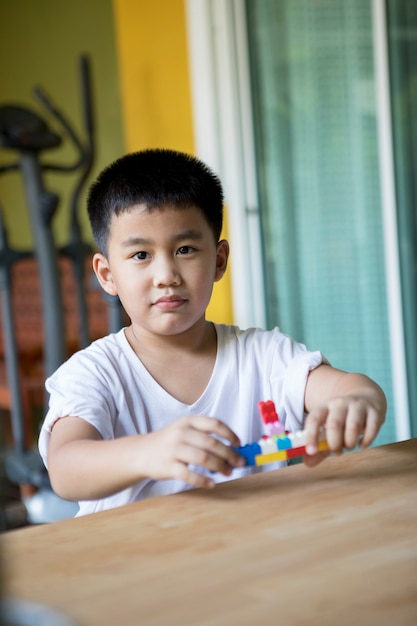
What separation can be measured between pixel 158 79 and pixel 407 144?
136cm

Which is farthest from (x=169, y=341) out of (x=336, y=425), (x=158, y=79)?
(x=158, y=79)

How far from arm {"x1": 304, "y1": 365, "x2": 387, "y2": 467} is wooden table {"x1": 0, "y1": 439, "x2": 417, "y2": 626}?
3 cm

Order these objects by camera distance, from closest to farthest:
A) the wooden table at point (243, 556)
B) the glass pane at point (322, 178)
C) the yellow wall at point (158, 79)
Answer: the wooden table at point (243, 556), the glass pane at point (322, 178), the yellow wall at point (158, 79)

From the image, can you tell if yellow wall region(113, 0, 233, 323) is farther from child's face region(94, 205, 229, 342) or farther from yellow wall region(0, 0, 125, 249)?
child's face region(94, 205, 229, 342)

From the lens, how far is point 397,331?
8.20ft

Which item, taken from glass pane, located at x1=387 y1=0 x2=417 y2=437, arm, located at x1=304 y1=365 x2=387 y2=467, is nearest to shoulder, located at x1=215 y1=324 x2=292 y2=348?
arm, located at x1=304 y1=365 x2=387 y2=467

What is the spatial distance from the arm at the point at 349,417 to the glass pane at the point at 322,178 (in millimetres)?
1609

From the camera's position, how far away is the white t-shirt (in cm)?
104

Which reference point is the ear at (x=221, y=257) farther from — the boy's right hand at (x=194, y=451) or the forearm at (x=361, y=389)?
the boy's right hand at (x=194, y=451)

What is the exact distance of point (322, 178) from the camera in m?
2.75

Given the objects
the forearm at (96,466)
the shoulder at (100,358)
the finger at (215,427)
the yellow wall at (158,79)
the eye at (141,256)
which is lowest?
the forearm at (96,466)

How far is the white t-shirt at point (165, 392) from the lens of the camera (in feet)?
3.42

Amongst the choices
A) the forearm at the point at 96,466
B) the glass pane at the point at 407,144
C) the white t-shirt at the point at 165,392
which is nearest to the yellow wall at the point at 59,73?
the glass pane at the point at 407,144

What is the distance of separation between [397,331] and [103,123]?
265 centimetres
